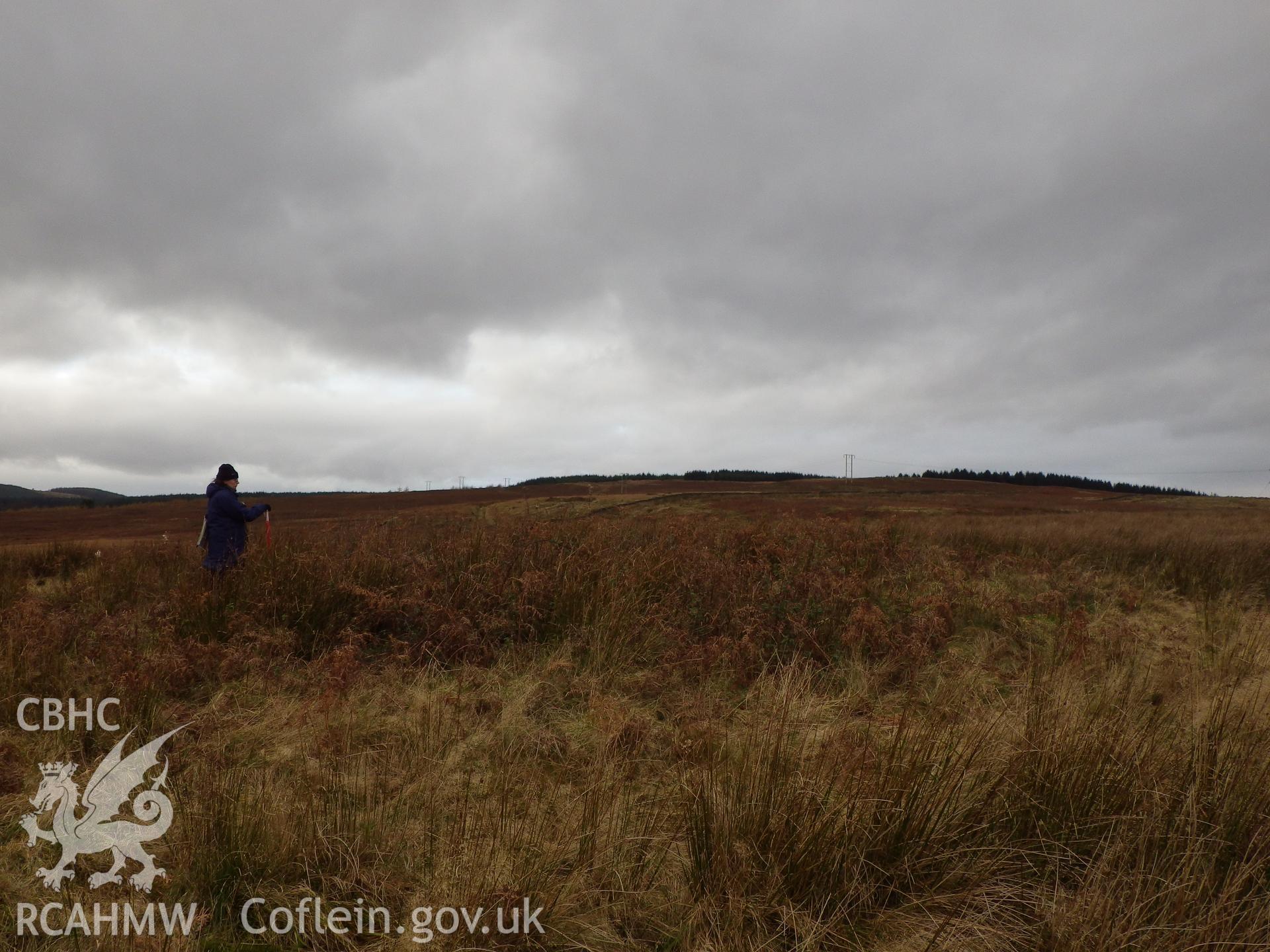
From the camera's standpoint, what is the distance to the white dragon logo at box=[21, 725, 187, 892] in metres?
2.89

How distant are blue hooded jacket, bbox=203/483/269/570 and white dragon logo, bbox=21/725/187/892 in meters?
4.43

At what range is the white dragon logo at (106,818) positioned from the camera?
2895 millimetres

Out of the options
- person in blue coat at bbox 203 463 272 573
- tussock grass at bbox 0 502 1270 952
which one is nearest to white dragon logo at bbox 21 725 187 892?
tussock grass at bbox 0 502 1270 952

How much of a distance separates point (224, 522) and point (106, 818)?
18.6 feet

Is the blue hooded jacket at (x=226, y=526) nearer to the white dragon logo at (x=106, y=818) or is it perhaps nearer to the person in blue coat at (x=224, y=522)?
the person in blue coat at (x=224, y=522)

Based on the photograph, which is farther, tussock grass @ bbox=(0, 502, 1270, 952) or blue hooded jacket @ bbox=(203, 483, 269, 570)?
blue hooded jacket @ bbox=(203, 483, 269, 570)

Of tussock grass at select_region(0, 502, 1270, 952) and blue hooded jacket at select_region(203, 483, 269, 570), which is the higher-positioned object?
blue hooded jacket at select_region(203, 483, 269, 570)

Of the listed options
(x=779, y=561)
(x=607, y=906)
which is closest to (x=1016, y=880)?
(x=607, y=906)

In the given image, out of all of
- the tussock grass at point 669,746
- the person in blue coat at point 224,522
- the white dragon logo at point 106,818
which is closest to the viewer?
the tussock grass at point 669,746

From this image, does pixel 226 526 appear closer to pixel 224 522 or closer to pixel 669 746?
pixel 224 522

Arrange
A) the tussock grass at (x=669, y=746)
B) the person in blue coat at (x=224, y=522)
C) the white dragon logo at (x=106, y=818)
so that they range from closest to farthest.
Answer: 1. the tussock grass at (x=669, y=746)
2. the white dragon logo at (x=106, y=818)
3. the person in blue coat at (x=224, y=522)

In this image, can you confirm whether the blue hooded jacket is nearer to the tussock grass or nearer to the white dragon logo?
the tussock grass

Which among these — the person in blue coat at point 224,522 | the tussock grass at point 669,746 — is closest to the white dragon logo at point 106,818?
the tussock grass at point 669,746

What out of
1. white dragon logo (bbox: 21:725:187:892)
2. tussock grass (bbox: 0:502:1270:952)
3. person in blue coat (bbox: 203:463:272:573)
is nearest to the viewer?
tussock grass (bbox: 0:502:1270:952)
